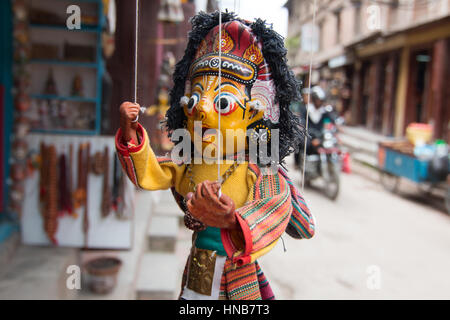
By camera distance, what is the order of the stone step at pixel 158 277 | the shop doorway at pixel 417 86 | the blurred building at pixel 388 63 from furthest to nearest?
the shop doorway at pixel 417 86 < the blurred building at pixel 388 63 < the stone step at pixel 158 277

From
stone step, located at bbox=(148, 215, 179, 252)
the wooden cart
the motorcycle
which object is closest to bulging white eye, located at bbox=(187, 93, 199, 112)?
stone step, located at bbox=(148, 215, 179, 252)

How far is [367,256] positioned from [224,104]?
3.57 metres

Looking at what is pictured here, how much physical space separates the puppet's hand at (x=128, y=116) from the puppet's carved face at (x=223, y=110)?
194 millimetres

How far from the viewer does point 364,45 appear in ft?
47.2

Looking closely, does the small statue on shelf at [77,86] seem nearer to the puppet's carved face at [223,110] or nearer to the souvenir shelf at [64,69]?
the souvenir shelf at [64,69]

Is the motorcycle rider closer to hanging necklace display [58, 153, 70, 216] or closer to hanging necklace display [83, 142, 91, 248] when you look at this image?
hanging necklace display [83, 142, 91, 248]

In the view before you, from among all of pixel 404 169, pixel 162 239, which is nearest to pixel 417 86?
pixel 404 169

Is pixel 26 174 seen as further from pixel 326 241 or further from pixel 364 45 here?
pixel 364 45

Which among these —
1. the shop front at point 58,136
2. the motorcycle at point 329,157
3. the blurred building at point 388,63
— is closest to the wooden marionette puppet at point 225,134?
the shop front at point 58,136

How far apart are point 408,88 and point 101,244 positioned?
11041mm

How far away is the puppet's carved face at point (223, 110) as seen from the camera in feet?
4.31

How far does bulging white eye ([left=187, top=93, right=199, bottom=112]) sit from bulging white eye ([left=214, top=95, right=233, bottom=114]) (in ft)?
0.25

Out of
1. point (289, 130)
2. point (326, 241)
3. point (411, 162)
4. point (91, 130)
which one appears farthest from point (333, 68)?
point (289, 130)

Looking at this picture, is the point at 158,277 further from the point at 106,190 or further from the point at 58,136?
the point at 58,136
